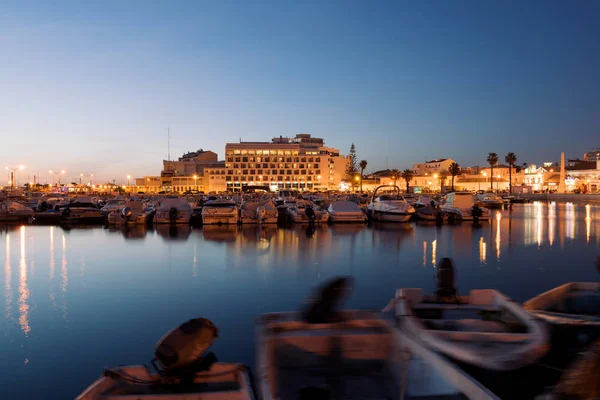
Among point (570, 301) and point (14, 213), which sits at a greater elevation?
point (14, 213)

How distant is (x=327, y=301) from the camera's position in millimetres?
4941

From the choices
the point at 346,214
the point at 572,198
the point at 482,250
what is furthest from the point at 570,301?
the point at 572,198

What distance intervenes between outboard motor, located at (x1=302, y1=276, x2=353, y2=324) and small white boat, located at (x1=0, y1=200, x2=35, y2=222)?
1194 inches

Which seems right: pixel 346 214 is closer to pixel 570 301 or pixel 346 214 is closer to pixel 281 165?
pixel 570 301

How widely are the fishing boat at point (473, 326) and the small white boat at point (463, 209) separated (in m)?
22.6

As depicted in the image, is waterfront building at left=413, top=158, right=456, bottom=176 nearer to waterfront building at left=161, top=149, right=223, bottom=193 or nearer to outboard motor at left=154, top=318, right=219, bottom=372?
waterfront building at left=161, top=149, right=223, bottom=193

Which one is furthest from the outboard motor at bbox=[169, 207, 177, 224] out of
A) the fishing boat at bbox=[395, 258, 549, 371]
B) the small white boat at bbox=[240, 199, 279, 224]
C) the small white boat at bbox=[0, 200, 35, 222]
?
the fishing boat at bbox=[395, 258, 549, 371]

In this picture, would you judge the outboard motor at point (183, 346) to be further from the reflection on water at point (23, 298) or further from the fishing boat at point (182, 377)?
the reflection on water at point (23, 298)

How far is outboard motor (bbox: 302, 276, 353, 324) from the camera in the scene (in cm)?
479

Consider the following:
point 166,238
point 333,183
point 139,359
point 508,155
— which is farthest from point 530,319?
point 333,183

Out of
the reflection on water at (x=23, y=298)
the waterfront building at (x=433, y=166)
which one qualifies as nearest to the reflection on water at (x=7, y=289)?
the reflection on water at (x=23, y=298)

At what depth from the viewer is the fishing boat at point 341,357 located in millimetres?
4445

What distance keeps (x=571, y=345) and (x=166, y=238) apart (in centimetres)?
1680

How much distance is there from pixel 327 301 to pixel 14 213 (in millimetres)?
31196
